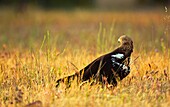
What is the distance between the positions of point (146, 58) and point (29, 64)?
6.02 ft

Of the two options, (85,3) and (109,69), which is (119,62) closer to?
(109,69)

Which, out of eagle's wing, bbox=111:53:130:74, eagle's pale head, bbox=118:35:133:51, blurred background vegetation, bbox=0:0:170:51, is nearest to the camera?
eagle's wing, bbox=111:53:130:74

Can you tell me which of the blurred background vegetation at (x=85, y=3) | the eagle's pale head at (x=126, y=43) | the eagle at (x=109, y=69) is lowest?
the blurred background vegetation at (x=85, y=3)

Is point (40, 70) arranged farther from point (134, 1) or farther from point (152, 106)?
point (134, 1)

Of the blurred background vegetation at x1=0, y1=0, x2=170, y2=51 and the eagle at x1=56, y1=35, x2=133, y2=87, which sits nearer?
the eagle at x1=56, y1=35, x2=133, y2=87

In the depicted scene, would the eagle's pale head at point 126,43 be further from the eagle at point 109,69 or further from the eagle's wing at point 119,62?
the eagle's wing at point 119,62

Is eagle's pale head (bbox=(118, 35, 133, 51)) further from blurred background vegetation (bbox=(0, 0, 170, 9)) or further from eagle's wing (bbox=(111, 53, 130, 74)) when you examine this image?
blurred background vegetation (bbox=(0, 0, 170, 9))

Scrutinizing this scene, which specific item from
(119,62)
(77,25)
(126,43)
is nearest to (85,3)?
(77,25)

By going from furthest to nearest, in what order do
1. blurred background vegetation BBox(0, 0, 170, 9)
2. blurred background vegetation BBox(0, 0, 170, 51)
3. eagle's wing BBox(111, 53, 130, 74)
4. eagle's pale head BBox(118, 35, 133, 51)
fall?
blurred background vegetation BBox(0, 0, 170, 9) < blurred background vegetation BBox(0, 0, 170, 51) < eagle's pale head BBox(118, 35, 133, 51) < eagle's wing BBox(111, 53, 130, 74)

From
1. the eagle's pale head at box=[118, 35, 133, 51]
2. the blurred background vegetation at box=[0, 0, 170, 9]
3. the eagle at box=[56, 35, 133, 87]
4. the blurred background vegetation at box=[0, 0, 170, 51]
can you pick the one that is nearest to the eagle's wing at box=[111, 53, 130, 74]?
the eagle at box=[56, 35, 133, 87]

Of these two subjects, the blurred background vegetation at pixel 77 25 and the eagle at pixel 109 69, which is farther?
the blurred background vegetation at pixel 77 25

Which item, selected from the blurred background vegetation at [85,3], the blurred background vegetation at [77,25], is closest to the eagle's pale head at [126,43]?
the blurred background vegetation at [77,25]

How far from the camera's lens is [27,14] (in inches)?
877

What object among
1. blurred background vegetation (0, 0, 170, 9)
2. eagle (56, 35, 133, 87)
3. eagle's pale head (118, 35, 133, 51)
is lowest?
blurred background vegetation (0, 0, 170, 9)
